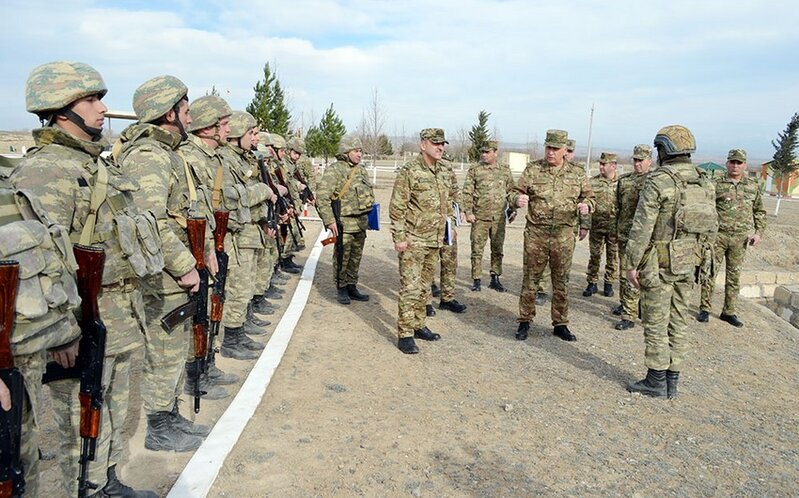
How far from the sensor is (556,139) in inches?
226

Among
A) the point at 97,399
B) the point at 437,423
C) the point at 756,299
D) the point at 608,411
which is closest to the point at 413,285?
the point at 437,423

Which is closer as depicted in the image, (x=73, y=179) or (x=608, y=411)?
(x=73, y=179)

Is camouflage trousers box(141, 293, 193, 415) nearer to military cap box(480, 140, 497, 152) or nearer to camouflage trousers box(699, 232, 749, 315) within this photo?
military cap box(480, 140, 497, 152)

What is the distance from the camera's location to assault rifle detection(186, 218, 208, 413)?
3588 millimetres

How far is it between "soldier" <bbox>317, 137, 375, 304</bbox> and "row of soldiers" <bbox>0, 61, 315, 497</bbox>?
2483mm

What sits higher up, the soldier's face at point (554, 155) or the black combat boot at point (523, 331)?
the soldier's face at point (554, 155)

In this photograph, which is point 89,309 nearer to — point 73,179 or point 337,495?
point 73,179

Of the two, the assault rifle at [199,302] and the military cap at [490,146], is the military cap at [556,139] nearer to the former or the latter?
the military cap at [490,146]

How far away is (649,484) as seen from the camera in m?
3.29

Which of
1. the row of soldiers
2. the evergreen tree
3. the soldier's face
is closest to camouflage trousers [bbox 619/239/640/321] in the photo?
the soldier's face

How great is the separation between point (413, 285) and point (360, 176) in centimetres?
237

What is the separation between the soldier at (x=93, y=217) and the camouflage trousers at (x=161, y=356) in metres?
0.52

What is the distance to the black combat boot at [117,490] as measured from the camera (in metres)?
2.84

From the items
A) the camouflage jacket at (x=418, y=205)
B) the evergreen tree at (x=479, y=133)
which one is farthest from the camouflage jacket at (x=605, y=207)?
the evergreen tree at (x=479, y=133)
